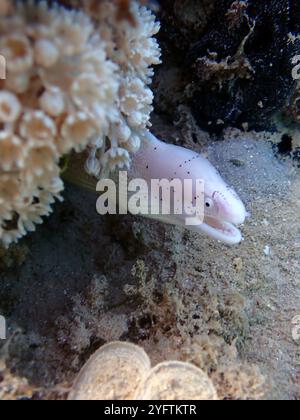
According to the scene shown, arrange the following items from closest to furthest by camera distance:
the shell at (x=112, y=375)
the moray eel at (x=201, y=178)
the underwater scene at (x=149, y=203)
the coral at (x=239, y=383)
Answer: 1. the underwater scene at (x=149, y=203)
2. the shell at (x=112, y=375)
3. the coral at (x=239, y=383)
4. the moray eel at (x=201, y=178)

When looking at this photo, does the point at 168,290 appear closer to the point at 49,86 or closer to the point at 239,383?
the point at 239,383

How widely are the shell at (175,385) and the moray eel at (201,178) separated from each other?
102cm

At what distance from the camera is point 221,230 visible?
2.74 meters

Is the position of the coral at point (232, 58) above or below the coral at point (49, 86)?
above

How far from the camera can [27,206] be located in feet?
7.18

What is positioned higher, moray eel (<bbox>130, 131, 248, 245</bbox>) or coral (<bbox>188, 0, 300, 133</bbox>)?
coral (<bbox>188, 0, 300, 133</bbox>)

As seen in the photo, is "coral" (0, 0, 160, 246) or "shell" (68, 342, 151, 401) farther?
"shell" (68, 342, 151, 401)

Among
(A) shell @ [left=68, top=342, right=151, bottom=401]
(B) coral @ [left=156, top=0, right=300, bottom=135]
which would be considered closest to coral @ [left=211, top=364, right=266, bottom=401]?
(A) shell @ [left=68, top=342, right=151, bottom=401]

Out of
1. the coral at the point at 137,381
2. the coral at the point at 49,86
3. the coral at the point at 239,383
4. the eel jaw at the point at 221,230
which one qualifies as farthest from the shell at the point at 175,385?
the coral at the point at 49,86

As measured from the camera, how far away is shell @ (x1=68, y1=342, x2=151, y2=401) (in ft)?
6.40

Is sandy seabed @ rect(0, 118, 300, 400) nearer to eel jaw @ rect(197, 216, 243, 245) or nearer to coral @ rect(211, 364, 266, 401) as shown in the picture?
coral @ rect(211, 364, 266, 401)

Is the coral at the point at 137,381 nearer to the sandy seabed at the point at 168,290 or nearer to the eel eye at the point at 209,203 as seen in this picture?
the sandy seabed at the point at 168,290

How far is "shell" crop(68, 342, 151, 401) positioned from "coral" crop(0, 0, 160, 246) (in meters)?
0.88

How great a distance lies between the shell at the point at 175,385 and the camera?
6.17ft
